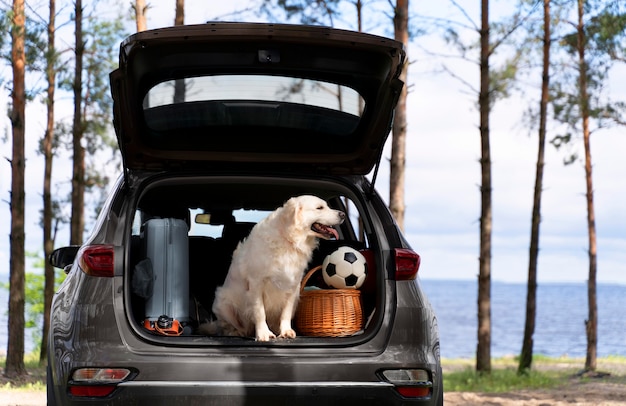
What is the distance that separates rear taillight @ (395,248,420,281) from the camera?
4.45m

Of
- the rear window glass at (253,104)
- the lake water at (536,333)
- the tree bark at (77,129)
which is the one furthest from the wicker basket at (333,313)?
the lake water at (536,333)

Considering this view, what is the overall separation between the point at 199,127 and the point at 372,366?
171cm

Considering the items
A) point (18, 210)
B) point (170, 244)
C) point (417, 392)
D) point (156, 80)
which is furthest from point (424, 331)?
point (18, 210)

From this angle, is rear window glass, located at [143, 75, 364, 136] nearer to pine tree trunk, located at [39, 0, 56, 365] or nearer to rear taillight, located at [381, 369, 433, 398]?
rear taillight, located at [381, 369, 433, 398]

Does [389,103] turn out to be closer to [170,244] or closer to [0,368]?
[170,244]

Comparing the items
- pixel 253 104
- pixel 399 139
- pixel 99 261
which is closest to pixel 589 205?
pixel 399 139

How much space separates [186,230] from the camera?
16.9ft

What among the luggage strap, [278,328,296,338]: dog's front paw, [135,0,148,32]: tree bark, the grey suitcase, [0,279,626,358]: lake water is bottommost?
[0,279,626,358]: lake water

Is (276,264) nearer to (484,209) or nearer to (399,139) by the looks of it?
(399,139)

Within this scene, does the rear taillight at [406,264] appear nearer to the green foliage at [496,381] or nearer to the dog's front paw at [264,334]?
the dog's front paw at [264,334]

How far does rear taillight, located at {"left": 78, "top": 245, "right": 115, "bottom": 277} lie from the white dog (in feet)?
3.68

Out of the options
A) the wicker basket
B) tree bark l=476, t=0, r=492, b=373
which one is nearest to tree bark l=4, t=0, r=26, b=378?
tree bark l=476, t=0, r=492, b=373

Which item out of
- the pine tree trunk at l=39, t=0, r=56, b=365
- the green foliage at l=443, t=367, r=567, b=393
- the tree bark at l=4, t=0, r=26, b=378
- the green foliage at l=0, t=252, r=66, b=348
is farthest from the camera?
the green foliage at l=0, t=252, r=66, b=348

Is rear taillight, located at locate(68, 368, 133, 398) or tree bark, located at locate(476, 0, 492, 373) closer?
rear taillight, located at locate(68, 368, 133, 398)
